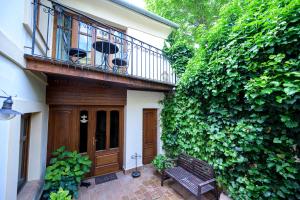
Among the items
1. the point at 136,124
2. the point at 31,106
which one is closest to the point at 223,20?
the point at 136,124

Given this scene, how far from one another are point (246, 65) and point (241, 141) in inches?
59.5

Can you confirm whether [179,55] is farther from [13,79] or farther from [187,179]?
[13,79]

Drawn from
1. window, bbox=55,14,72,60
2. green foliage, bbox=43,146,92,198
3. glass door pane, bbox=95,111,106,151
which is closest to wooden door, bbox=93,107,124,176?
glass door pane, bbox=95,111,106,151

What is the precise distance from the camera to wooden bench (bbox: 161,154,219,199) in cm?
331

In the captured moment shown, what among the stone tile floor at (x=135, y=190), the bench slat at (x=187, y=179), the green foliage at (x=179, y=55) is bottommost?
the stone tile floor at (x=135, y=190)

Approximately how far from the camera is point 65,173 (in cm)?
327

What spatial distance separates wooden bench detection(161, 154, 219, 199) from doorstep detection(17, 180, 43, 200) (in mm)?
3049

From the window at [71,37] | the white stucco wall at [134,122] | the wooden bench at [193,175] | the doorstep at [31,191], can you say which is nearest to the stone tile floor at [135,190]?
the wooden bench at [193,175]

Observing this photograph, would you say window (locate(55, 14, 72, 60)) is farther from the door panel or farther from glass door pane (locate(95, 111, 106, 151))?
glass door pane (locate(95, 111, 106, 151))

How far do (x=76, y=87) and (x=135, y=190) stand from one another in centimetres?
340

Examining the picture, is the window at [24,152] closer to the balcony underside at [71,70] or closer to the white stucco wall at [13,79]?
the white stucco wall at [13,79]

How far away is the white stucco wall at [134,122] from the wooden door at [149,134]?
249 millimetres

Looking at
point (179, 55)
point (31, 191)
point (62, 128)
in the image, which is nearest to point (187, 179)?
point (31, 191)

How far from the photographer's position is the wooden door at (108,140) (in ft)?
15.2
